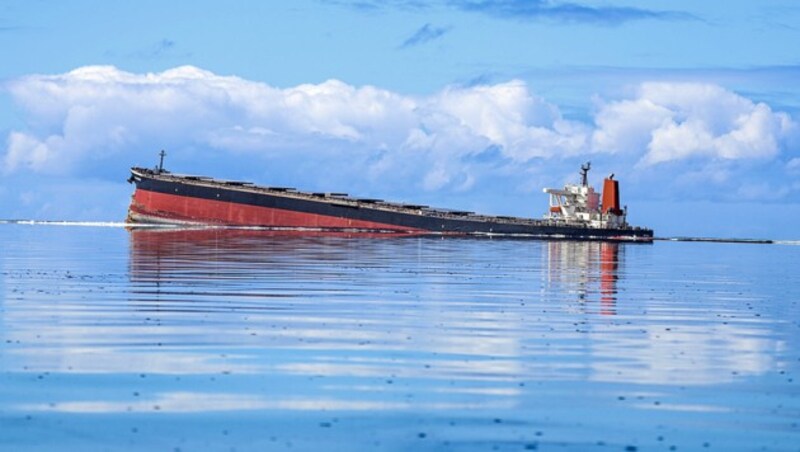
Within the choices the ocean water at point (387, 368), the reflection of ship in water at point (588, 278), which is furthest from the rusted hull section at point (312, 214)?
the ocean water at point (387, 368)

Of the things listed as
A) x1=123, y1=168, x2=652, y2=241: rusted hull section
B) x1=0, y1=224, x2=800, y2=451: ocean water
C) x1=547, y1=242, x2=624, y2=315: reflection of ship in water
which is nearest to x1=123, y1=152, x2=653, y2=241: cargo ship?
x1=123, y1=168, x2=652, y2=241: rusted hull section

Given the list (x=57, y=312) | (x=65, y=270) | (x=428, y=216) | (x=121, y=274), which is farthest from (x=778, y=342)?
(x=428, y=216)

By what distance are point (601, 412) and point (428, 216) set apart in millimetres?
102082

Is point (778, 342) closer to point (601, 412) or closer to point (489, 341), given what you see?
point (489, 341)

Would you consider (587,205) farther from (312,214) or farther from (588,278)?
(588,278)

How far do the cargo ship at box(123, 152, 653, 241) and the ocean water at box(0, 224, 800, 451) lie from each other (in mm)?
83190

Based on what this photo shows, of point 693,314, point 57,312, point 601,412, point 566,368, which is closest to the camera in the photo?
point 601,412

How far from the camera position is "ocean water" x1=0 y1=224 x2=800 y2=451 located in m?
11.8

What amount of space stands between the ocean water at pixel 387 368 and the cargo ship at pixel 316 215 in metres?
83.2

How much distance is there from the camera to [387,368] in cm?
1596

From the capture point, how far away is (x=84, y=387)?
14.1 metres

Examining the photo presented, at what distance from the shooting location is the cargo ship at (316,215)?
11538cm

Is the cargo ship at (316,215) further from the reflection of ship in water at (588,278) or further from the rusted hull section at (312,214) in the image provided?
the reflection of ship in water at (588,278)

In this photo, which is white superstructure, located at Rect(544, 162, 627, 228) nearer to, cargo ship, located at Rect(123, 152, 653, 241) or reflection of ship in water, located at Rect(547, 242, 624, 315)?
cargo ship, located at Rect(123, 152, 653, 241)
